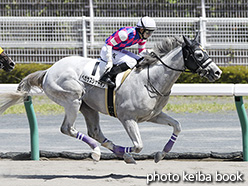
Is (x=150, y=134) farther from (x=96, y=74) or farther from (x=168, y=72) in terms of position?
(x=168, y=72)

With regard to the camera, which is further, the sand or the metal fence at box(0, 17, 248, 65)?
the metal fence at box(0, 17, 248, 65)

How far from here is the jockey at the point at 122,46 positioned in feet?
18.2

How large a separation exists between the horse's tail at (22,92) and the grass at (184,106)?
4756 mm

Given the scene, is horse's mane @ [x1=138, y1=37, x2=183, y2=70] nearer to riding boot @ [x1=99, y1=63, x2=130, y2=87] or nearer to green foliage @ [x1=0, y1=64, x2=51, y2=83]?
riding boot @ [x1=99, y1=63, x2=130, y2=87]

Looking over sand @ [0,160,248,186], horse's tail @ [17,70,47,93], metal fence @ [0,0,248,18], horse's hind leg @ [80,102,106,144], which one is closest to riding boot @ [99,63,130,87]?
horse's hind leg @ [80,102,106,144]

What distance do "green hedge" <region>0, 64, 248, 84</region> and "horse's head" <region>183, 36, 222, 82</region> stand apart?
7.41 metres

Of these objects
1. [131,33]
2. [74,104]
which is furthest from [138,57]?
[74,104]

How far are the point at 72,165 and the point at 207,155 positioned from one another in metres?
1.57

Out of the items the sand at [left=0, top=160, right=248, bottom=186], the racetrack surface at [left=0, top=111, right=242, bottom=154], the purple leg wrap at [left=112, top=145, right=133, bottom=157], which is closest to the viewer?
the sand at [left=0, top=160, right=248, bottom=186]

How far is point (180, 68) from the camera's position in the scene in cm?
543

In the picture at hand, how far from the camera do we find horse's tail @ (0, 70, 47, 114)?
602cm

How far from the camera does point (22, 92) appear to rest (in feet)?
20.0

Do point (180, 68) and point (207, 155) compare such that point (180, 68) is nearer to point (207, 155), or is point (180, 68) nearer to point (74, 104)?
point (74, 104)

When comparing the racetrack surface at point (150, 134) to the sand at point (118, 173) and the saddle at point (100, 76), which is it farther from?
the saddle at point (100, 76)
